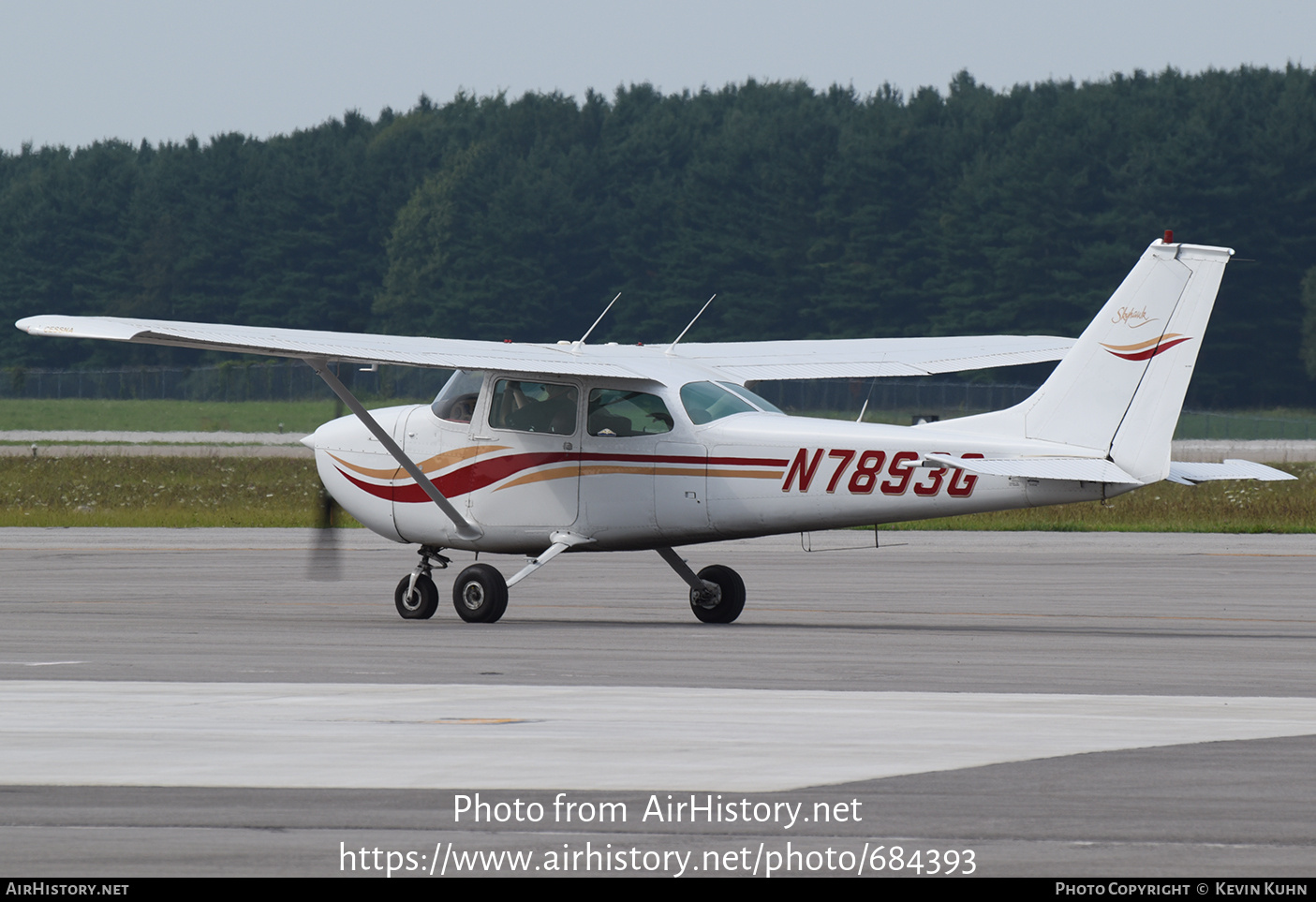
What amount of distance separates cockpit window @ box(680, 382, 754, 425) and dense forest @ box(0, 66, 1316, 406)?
2390 inches

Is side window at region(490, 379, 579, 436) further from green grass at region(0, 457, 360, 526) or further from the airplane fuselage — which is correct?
green grass at region(0, 457, 360, 526)

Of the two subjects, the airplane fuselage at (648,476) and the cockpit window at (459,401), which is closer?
the airplane fuselage at (648,476)

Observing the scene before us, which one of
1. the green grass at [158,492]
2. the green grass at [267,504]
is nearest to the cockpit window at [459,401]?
the green grass at [158,492]

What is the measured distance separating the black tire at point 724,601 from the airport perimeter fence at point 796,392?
46.7 m

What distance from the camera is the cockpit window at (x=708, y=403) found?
643 inches

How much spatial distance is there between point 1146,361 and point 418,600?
268 inches

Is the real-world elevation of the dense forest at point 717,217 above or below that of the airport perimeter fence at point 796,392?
above

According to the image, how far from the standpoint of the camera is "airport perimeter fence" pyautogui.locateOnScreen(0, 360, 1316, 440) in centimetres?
7212

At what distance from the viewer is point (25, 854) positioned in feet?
22.6

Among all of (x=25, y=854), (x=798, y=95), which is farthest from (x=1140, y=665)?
(x=798, y=95)

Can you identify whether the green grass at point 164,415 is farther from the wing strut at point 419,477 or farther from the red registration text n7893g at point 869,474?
the red registration text n7893g at point 869,474

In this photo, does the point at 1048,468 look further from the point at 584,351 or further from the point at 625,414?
the point at 584,351

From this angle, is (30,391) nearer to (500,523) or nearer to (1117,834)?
(500,523)

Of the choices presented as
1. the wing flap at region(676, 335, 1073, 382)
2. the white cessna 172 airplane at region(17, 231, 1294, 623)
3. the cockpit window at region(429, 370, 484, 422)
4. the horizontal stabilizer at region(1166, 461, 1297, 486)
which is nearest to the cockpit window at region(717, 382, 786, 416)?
the white cessna 172 airplane at region(17, 231, 1294, 623)
